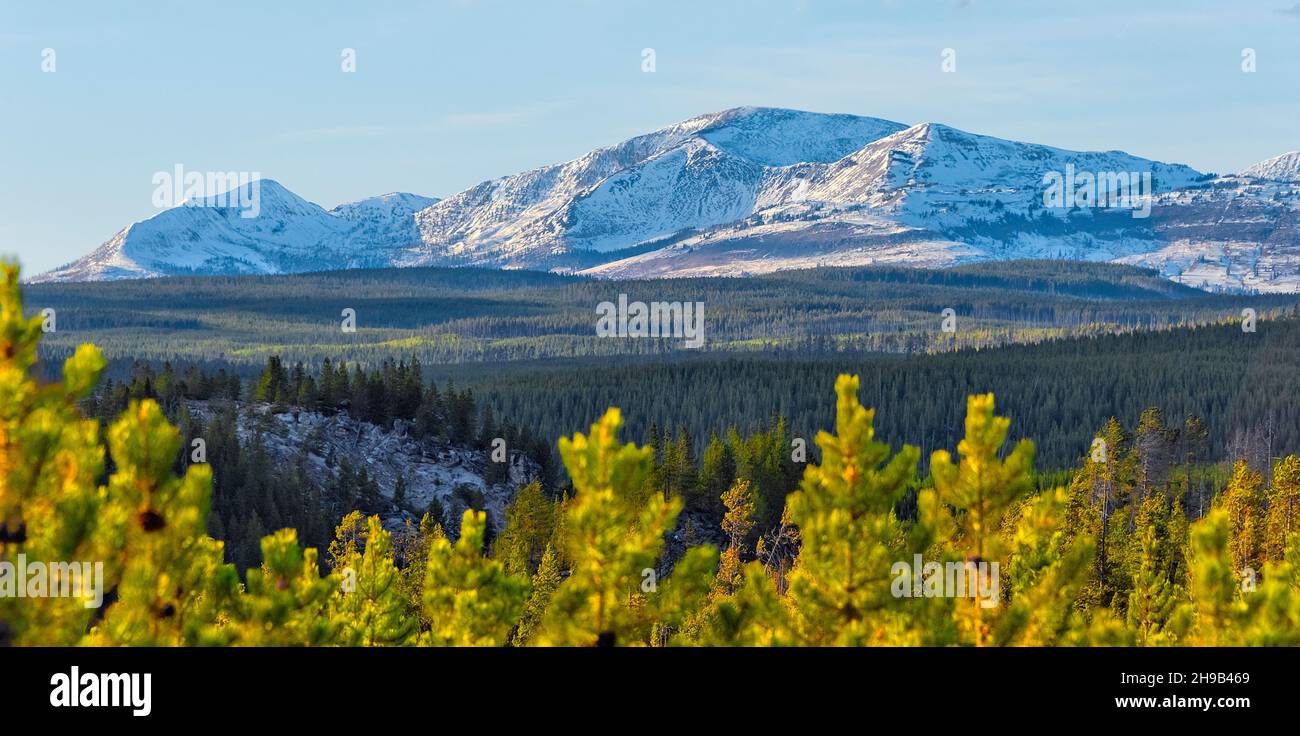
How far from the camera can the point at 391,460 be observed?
393 feet

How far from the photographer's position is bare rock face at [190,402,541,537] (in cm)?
11338

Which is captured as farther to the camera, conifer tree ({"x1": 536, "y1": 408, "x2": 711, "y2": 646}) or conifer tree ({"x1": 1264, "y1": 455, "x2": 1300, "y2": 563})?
conifer tree ({"x1": 1264, "y1": 455, "x2": 1300, "y2": 563})

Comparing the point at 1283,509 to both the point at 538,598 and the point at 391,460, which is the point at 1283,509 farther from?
the point at 391,460

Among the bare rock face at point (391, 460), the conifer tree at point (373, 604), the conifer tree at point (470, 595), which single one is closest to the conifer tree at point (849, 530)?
the conifer tree at point (470, 595)

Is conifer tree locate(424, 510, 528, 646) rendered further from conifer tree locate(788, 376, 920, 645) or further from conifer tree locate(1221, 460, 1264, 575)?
conifer tree locate(1221, 460, 1264, 575)

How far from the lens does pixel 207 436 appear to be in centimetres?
10775

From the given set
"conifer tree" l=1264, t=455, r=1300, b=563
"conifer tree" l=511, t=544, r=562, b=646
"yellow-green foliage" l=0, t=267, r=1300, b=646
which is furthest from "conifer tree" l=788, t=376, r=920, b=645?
"conifer tree" l=1264, t=455, r=1300, b=563

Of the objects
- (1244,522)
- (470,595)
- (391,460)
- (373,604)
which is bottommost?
(1244,522)

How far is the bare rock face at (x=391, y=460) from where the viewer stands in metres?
113

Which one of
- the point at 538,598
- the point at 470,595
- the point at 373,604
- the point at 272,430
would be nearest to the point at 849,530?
the point at 470,595

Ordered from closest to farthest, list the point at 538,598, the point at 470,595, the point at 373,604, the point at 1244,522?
the point at 470,595 → the point at 373,604 → the point at 538,598 → the point at 1244,522

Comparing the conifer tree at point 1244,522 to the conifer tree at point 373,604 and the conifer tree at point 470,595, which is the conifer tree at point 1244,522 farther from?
the conifer tree at point 470,595

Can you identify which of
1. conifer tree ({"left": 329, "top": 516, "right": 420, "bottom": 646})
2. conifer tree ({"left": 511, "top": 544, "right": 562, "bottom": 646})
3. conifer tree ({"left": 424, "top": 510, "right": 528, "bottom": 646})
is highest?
conifer tree ({"left": 424, "top": 510, "right": 528, "bottom": 646})
